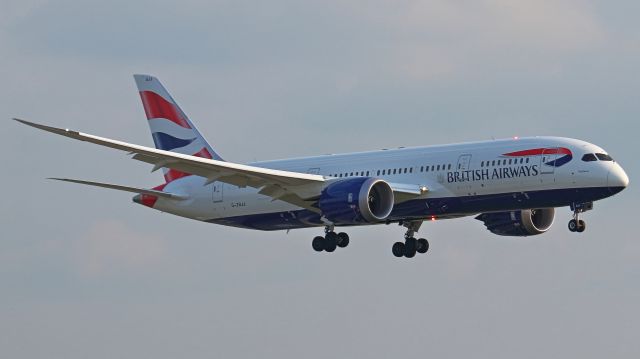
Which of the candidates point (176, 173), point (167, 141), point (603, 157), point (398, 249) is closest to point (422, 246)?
point (398, 249)

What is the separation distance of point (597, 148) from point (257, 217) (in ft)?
55.8

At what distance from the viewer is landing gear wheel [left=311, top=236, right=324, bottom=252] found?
3125 inches

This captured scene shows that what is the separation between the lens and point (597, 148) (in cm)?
7444

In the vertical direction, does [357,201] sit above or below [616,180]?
below

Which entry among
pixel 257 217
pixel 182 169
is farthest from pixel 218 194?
pixel 182 169

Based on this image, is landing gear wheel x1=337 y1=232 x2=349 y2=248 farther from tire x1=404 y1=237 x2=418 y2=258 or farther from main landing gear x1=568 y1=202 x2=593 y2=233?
main landing gear x1=568 y1=202 x2=593 y2=233

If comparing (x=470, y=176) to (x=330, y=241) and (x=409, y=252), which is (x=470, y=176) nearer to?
(x=330, y=241)

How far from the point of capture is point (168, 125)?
3482 inches

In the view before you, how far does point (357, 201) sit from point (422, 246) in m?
9.78

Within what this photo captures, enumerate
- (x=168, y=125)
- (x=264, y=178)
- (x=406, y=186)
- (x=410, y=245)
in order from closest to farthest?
(x=264, y=178), (x=406, y=186), (x=410, y=245), (x=168, y=125)

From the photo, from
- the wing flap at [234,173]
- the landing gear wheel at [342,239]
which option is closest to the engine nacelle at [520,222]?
the landing gear wheel at [342,239]

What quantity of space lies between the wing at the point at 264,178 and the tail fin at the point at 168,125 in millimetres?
10190

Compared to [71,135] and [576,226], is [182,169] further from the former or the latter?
[576,226]

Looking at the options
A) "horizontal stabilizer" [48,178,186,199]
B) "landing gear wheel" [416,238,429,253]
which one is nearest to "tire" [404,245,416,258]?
"landing gear wheel" [416,238,429,253]
